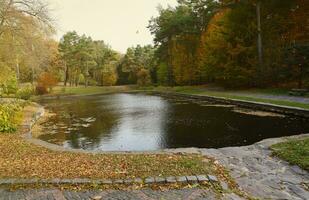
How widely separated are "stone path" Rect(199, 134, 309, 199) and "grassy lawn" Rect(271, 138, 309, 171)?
0.47 ft

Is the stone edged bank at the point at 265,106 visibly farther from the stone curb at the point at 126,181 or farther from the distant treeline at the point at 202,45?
the stone curb at the point at 126,181

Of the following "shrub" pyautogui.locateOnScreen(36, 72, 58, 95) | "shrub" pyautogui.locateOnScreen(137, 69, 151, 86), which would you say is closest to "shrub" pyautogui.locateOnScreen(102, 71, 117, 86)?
"shrub" pyautogui.locateOnScreen(137, 69, 151, 86)

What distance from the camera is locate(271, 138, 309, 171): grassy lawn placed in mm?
6126

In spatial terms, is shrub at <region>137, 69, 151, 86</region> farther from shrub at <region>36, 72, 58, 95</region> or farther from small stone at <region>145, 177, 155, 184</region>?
small stone at <region>145, 177, 155, 184</region>

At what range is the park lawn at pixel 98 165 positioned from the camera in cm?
578

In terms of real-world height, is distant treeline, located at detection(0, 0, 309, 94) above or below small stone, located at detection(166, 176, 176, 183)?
above

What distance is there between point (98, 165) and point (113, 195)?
1.59m

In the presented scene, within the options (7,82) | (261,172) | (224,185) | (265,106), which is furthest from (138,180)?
(7,82)

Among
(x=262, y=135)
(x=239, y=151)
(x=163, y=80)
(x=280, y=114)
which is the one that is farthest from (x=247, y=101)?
(x=163, y=80)

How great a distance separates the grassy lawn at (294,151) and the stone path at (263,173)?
14 centimetres

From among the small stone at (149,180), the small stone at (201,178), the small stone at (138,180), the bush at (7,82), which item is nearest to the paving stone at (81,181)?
the small stone at (138,180)

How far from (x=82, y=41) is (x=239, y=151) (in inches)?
2143

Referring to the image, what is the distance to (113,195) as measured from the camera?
4898 mm

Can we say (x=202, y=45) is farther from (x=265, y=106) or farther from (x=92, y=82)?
(x=92, y=82)
